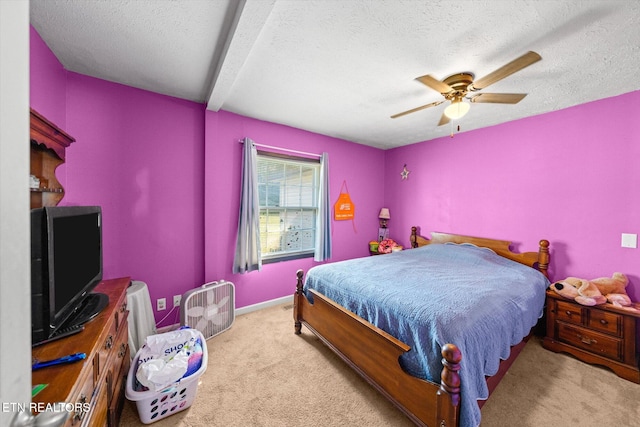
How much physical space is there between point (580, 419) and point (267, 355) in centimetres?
228

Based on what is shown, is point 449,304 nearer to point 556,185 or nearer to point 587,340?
point 587,340

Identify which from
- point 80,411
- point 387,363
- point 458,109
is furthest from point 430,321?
point 80,411

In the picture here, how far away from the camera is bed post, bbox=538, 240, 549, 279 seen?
2.56 m

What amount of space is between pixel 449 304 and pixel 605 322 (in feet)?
5.50

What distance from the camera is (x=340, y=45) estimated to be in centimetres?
160

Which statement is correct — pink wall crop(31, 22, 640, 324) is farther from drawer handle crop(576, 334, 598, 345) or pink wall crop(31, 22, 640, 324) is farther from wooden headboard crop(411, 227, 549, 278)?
drawer handle crop(576, 334, 598, 345)

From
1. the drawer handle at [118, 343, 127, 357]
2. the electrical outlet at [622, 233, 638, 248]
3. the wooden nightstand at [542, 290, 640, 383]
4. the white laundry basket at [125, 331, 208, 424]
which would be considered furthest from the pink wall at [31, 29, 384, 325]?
the electrical outlet at [622, 233, 638, 248]

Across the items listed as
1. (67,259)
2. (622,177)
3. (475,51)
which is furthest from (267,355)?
(622,177)

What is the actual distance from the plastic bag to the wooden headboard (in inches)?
129

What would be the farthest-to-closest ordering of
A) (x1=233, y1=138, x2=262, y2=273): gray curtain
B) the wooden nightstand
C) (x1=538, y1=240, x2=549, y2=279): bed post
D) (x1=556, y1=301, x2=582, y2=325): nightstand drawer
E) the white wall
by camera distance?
(x1=233, y1=138, x2=262, y2=273): gray curtain < (x1=538, y1=240, x2=549, y2=279): bed post < (x1=556, y1=301, x2=582, y2=325): nightstand drawer < the wooden nightstand < the white wall

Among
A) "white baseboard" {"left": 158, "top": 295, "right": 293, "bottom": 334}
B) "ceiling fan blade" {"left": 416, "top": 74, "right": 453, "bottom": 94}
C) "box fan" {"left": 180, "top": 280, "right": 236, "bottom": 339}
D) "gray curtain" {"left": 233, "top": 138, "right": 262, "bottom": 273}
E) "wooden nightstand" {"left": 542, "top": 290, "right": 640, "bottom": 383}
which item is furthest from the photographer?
"white baseboard" {"left": 158, "top": 295, "right": 293, "bottom": 334}

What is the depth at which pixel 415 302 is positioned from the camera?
5.43 ft

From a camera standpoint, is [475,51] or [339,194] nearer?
[475,51]

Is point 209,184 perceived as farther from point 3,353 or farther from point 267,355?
point 3,353
